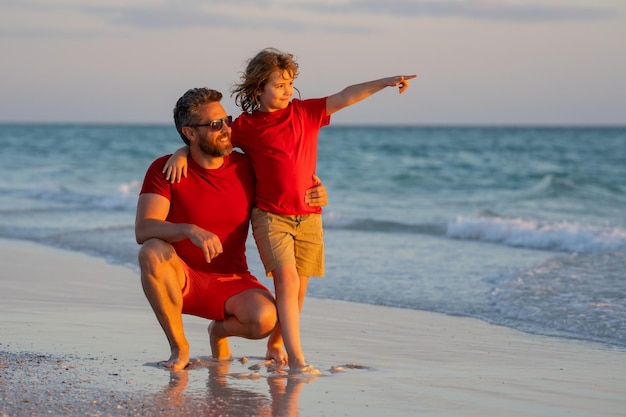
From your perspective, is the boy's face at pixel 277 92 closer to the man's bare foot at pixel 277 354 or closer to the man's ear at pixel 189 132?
the man's ear at pixel 189 132

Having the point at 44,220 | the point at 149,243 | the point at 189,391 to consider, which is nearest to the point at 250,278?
the point at 149,243

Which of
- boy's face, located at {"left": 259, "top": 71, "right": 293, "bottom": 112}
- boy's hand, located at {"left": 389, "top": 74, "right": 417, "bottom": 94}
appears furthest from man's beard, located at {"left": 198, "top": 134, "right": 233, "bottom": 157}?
boy's hand, located at {"left": 389, "top": 74, "right": 417, "bottom": 94}

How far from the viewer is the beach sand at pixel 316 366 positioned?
3.97 metres

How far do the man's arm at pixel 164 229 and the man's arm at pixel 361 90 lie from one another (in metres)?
0.93

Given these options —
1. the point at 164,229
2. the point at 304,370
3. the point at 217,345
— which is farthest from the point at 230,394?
the point at 164,229

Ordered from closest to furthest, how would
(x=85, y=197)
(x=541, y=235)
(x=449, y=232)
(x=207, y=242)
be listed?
(x=207, y=242) → (x=541, y=235) → (x=449, y=232) → (x=85, y=197)

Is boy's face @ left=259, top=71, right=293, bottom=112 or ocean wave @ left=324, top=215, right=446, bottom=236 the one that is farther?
ocean wave @ left=324, top=215, right=446, bottom=236

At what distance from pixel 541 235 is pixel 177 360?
8225 mm

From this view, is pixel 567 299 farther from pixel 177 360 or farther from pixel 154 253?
pixel 154 253

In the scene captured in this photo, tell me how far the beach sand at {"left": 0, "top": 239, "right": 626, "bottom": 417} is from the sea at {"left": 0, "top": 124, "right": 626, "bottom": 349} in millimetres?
476

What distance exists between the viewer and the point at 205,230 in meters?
4.58

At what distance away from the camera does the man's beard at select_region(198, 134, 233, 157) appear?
4723 mm

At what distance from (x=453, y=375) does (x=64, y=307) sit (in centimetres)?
291

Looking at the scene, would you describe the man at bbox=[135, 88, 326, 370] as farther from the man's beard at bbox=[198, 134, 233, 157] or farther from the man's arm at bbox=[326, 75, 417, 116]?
the man's arm at bbox=[326, 75, 417, 116]
